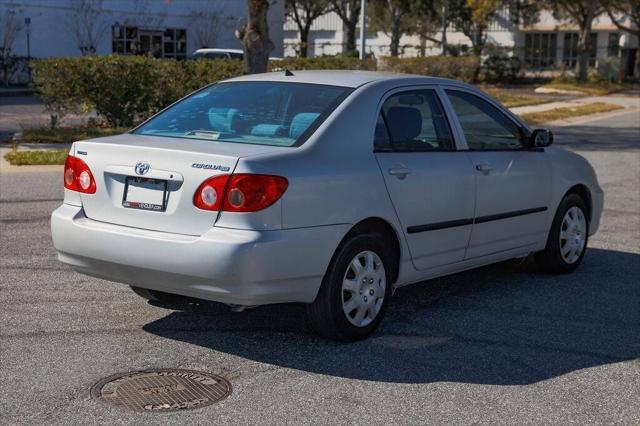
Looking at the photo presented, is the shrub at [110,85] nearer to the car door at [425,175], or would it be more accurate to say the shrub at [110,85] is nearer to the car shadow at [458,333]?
the car shadow at [458,333]

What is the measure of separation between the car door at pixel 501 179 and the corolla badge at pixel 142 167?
2.39 m

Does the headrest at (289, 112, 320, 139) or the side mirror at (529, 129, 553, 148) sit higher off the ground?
the headrest at (289, 112, 320, 139)

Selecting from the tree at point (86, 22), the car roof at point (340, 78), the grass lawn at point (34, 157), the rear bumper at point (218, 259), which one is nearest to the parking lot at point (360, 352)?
the rear bumper at point (218, 259)

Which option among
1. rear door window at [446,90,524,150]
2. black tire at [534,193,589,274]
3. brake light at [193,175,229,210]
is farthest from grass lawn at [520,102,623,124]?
brake light at [193,175,229,210]

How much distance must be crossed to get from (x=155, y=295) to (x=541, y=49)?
70177mm

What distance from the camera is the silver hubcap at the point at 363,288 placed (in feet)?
19.9

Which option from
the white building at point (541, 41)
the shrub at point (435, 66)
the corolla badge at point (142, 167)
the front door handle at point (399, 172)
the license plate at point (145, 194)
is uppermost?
the white building at point (541, 41)

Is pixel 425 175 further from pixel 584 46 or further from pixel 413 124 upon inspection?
pixel 584 46

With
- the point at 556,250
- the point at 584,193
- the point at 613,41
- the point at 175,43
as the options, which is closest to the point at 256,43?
the point at 584,193

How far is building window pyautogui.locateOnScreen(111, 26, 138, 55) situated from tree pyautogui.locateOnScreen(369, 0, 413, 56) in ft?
46.2

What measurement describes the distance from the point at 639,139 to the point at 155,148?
18.9m

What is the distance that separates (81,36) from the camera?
43.8 m

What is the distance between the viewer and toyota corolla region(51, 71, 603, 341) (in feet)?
18.2

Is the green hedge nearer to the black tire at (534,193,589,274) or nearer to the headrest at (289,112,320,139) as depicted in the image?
the black tire at (534,193,589,274)
